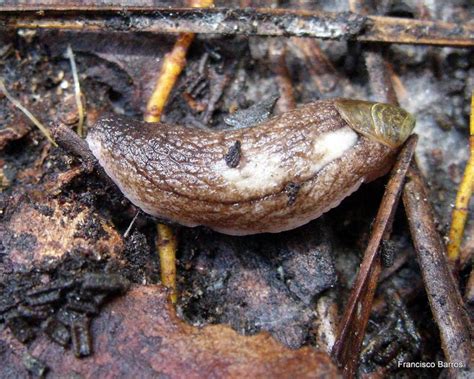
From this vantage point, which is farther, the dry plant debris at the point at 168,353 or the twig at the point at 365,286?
the twig at the point at 365,286

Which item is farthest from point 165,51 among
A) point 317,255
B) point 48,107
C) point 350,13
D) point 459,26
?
point 459,26

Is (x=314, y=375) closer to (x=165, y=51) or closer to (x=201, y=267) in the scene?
(x=201, y=267)

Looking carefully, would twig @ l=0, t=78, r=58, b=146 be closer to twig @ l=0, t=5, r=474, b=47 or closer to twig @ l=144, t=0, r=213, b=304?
twig @ l=0, t=5, r=474, b=47

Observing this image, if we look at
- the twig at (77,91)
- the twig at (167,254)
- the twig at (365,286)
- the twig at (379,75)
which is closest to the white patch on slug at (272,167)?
the twig at (365,286)

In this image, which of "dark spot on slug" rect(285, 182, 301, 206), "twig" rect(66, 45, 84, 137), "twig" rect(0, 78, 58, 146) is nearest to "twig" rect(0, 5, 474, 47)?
"twig" rect(66, 45, 84, 137)

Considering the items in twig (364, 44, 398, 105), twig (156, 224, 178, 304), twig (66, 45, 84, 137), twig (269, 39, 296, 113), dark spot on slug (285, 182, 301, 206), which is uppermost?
twig (364, 44, 398, 105)

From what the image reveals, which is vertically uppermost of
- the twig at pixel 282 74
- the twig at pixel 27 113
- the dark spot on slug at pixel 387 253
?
the twig at pixel 282 74

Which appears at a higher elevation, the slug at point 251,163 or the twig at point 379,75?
the twig at point 379,75

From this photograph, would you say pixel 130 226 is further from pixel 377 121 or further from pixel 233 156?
pixel 377 121

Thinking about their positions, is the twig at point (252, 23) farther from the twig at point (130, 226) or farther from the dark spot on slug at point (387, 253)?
the dark spot on slug at point (387, 253)
